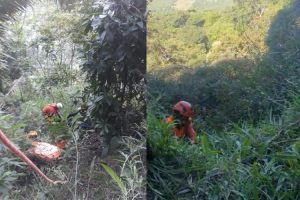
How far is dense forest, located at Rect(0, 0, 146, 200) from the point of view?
6.47ft

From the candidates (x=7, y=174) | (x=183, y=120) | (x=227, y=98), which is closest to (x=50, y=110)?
(x=7, y=174)

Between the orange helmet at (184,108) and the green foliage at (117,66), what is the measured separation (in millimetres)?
191

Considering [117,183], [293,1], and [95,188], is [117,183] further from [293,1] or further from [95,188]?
[293,1]

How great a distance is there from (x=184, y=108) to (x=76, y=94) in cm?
52

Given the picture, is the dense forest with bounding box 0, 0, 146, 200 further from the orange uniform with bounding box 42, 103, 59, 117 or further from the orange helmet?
the orange helmet

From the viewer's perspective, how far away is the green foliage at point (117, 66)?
7.07 feet

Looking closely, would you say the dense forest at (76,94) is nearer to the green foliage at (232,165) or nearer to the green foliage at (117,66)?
the green foliage at (117,66)

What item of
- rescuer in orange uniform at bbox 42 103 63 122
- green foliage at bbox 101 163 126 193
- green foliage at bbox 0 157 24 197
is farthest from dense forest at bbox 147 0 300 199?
green foliage at bbox 0 157 24 197

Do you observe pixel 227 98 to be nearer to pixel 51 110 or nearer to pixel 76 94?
pixel 76 94

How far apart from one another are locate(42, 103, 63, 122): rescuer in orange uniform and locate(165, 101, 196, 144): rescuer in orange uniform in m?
0.55

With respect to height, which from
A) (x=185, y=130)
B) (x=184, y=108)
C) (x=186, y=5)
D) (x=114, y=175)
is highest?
(x=186, y=5)

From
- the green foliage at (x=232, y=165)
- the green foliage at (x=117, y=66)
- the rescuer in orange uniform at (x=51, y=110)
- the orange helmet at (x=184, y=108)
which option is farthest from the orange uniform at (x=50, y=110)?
the orange helmet at (x=184, y=108)

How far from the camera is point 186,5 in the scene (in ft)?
7.00

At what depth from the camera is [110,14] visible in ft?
7.16
